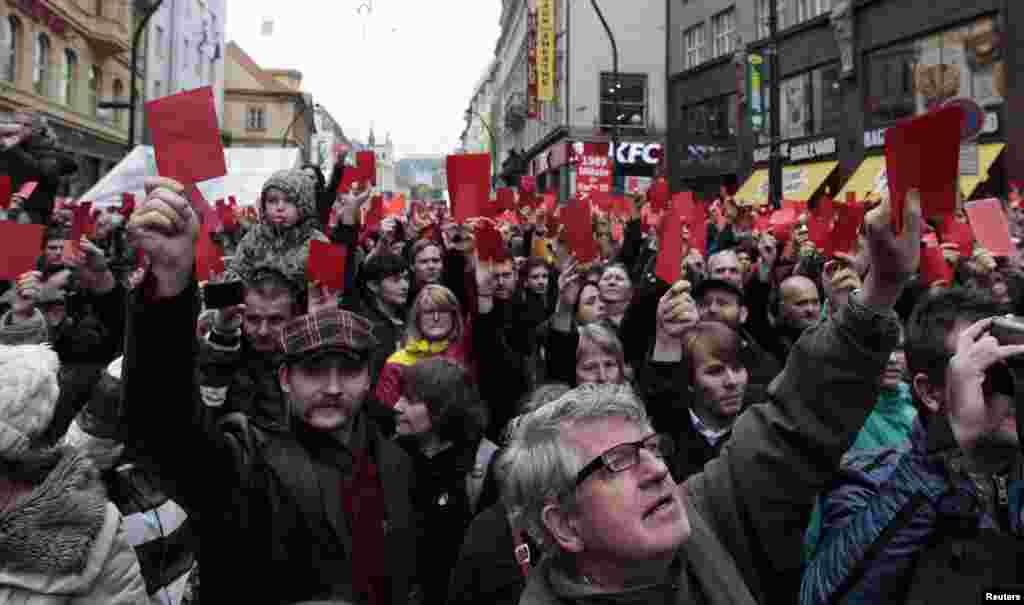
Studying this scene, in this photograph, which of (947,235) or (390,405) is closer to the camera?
(390,405)

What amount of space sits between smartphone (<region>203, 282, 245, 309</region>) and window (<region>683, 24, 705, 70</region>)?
32.0 metres

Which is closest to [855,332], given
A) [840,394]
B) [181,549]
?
A: [840,394]

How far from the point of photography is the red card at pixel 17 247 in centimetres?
416

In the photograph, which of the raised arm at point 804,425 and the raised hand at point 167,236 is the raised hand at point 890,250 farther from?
the raised hand at point 167,236

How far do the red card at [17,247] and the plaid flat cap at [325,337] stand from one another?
7.15ft

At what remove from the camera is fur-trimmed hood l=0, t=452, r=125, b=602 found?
1940 mm

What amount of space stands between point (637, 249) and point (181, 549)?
19.1ft

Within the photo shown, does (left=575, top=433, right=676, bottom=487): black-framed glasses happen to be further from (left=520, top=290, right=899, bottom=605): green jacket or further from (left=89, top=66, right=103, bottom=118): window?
(left=89, top=66, right=103, bottom=118): window

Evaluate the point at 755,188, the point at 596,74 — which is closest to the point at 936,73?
the point at 755,188

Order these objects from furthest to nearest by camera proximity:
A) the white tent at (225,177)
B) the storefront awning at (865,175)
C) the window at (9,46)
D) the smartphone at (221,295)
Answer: the window at (9,46) → the storefront awning at (865,175) → the white tent at (225,177) → the smartphone at (221,295)

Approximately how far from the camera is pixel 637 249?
7.96 meters

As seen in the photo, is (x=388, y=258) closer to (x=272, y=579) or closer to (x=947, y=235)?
(x=272, y=579)

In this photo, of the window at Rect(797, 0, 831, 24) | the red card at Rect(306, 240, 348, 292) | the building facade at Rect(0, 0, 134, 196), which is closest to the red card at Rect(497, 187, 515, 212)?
the red card at Rect(306, 240, 348, 292)

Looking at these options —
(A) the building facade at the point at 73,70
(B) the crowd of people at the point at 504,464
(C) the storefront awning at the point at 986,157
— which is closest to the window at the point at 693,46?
(C) the storefront awning at the point at 986,157
